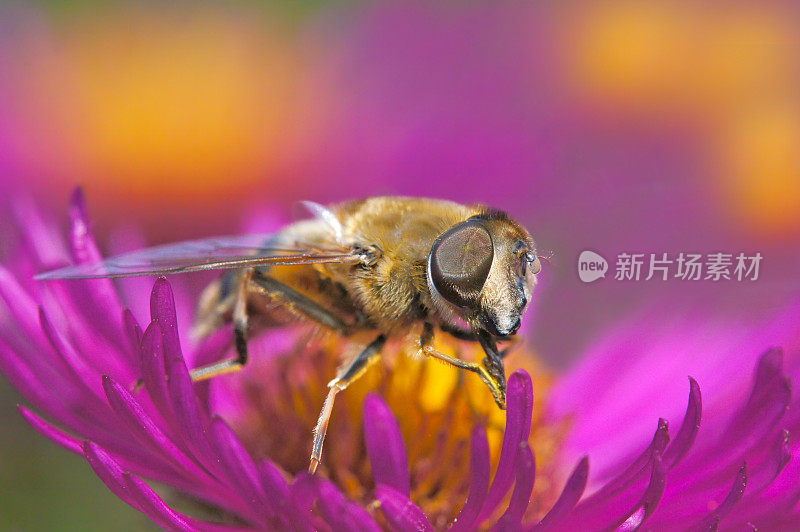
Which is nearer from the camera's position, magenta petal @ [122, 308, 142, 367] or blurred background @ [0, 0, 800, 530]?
magenta petal @ [122, 308, 142, 367]

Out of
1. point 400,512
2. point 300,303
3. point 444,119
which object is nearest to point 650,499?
point 400,512

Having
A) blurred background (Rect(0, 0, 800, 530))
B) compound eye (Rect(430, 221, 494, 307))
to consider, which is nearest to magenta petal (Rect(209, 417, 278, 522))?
compound eye (Rect(430, 221, 494, 307))

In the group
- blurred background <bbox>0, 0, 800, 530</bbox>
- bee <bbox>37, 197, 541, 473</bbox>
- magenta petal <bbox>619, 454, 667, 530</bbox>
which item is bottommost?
magenta petal <bbox>619, 454, 667, 530</bbox>

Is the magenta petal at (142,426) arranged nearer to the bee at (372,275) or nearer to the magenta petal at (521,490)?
the bee at (372,275)

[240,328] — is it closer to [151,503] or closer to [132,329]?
[132,329]

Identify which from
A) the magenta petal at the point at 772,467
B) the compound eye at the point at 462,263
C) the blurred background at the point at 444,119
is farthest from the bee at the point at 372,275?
the blurred background at the point at 444,119

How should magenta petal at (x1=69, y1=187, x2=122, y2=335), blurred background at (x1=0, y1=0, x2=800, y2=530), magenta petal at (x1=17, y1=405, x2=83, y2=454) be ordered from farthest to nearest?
blurred background at (x1=0, y1=0, x2=800, y2=530) < magenta petal at (x1=69, y1=187, x2=122, y2=335) < magenta petal at (x1=17, y1=405, x2=83, y2=454)

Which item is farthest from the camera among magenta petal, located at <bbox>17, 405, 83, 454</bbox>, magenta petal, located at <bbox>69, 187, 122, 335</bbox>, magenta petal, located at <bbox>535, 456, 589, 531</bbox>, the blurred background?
the blurred background

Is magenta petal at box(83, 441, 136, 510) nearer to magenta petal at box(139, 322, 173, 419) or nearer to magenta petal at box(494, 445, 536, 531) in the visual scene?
magenta petal at box(139, 322, 173, 419)
